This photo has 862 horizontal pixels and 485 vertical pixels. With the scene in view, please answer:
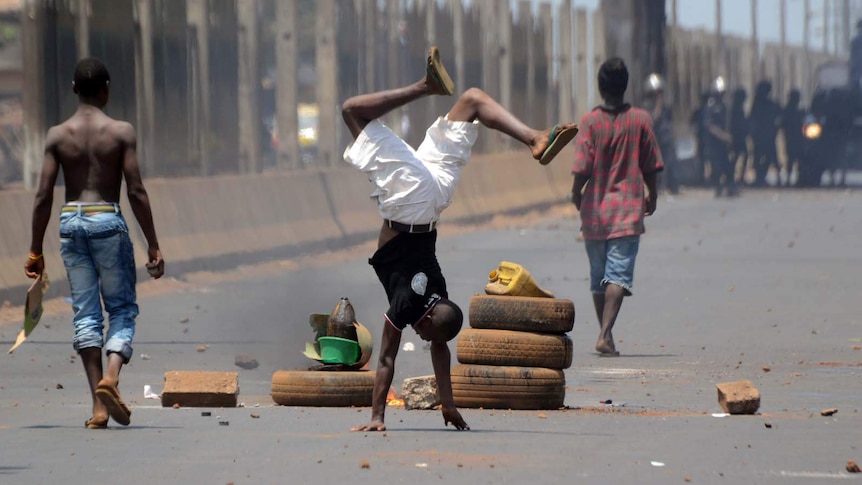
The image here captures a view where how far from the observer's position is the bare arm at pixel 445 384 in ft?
26.6

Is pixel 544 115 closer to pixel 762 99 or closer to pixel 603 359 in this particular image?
pixel 762 99

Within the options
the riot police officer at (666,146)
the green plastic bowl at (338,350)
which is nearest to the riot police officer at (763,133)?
the riot police officer at (666,146)

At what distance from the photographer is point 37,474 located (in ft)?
22.8

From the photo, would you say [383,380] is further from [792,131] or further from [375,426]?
[792,131]

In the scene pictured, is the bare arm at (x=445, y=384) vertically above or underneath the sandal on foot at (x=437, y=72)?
underneath

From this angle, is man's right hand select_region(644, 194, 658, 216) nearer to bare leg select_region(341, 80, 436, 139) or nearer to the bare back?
bare leg select_region(341, 80, 436, 139)

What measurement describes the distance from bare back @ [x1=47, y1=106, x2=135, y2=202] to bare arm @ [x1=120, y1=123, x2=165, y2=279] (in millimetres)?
13

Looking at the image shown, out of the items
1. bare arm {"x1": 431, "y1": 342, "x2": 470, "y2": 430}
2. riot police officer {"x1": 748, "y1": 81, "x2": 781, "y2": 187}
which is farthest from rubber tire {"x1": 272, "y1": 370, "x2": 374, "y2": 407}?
riot police officer {"x1": 748, "y1": 81, "x2": 781, "y2": 187}

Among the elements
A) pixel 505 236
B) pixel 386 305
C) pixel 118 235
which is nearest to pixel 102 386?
pixel 118 235

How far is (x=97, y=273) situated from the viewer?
8484mm

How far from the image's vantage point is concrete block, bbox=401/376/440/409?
29.5 feet

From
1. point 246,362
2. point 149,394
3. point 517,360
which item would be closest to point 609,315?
point 246,362

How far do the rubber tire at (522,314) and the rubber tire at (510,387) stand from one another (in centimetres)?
25

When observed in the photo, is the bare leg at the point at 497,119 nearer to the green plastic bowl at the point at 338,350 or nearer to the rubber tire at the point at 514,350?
the rubber tire at the point at 514,350
